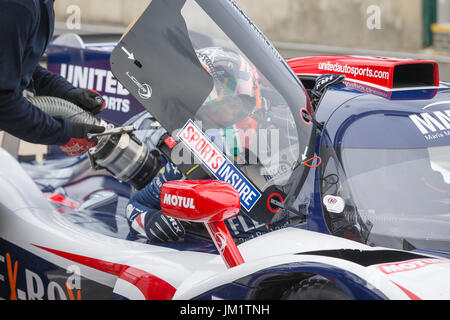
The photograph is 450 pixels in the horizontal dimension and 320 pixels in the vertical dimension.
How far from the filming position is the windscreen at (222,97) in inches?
83.0

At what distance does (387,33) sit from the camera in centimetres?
997

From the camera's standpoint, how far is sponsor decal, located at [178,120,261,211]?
2.11 metres

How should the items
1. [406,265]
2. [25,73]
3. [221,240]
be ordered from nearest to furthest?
[406,265], [221,240], [25,73]

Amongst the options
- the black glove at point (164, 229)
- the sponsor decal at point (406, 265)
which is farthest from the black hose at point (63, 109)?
the sponsor decal at point (406, 265)

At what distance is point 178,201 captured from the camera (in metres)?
1.79

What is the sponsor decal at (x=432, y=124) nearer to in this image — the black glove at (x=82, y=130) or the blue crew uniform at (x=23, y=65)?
the black glove at (x=82, y=130)

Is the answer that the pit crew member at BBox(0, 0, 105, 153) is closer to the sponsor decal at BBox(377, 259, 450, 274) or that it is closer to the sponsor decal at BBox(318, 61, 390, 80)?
the sponsor decal at BBox(318, 61, 390, 80)

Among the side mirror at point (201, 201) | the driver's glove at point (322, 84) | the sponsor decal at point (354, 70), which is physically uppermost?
the sponsor decal at point (354, 70)

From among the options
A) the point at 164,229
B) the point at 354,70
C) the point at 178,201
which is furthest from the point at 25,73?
the point at 354,70

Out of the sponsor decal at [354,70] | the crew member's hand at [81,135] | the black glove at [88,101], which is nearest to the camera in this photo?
the sponsor decal at [354,70]

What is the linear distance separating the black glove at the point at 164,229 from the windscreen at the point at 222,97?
16.7 inches

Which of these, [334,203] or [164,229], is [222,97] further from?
[164,229]

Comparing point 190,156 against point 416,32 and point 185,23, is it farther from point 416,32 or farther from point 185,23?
point 416,32

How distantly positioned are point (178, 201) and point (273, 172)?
47cm
